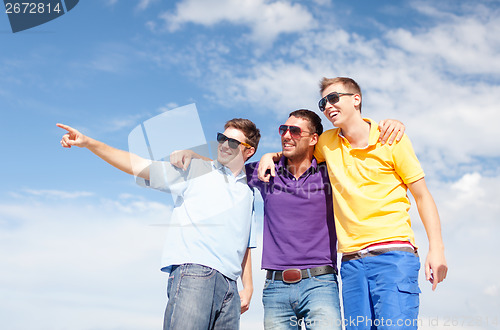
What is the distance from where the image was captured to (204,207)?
5215 millimetres

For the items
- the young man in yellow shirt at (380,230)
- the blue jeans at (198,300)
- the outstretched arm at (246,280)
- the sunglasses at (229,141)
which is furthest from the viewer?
the sunglasses at (229,141)

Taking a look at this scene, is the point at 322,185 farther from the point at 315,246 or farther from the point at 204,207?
the point at 204,207

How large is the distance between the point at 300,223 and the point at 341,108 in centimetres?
163

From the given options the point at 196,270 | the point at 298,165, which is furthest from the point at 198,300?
the point at 298,165

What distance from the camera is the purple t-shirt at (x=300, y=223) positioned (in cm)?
561

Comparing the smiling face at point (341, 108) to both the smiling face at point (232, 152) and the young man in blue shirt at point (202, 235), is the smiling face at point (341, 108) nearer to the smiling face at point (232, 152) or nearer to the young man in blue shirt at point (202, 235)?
the smiling face at point (232, 152)

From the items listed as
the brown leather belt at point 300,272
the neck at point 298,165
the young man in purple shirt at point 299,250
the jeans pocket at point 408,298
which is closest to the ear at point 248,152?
the young man in purple shirt at point 299,250

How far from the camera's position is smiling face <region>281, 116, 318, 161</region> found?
633cm

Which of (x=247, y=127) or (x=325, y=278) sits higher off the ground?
(x=247, y=127)

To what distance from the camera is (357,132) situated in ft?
18.8

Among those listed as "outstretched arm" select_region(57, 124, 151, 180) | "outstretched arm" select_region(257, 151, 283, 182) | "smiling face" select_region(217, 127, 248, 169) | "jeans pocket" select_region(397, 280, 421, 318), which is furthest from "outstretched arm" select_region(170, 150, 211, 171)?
"jeans pocket" select_region(397, 280, 421, 318)

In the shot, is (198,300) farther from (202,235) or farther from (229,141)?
(229,141)

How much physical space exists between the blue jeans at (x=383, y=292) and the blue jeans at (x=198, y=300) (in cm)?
143

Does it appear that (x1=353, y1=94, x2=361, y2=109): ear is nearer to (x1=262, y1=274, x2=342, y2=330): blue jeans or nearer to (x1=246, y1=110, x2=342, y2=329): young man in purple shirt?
(x1=246, y1=110, x2=342, y2=329): young man in purple shirt
